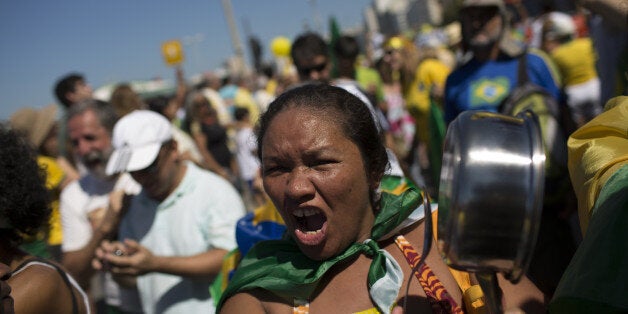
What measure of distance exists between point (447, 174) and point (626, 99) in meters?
0.70

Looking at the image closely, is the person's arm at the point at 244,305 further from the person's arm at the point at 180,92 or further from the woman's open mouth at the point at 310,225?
the person's arm at the point at 180,92

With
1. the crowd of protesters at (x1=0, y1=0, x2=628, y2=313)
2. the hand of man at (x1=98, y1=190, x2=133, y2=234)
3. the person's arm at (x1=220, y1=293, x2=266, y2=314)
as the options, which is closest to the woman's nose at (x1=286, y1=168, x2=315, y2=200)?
the person's arm at (x1=220, y1=293, x2=266, y2=314)

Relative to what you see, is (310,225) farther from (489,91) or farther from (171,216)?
(489,91)

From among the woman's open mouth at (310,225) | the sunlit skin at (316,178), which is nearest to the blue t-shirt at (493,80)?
the sunlit skin at (316,178)

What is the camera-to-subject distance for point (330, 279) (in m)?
1.80

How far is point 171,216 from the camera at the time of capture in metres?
2.96

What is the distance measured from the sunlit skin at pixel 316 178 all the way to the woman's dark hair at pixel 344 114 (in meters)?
0.03

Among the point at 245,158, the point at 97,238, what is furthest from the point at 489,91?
the point at 245,158

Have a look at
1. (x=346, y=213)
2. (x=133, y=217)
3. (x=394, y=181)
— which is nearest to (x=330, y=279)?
(x=346, y=213)

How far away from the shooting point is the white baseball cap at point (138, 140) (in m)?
2.90

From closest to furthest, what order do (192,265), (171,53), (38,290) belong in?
(38,290) < (192,265) < (171,53)

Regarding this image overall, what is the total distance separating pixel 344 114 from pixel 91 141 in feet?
7.34

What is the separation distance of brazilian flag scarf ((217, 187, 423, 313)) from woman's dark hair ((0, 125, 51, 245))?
836 millimetres

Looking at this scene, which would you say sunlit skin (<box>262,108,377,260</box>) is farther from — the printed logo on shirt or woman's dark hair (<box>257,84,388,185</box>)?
the printed logo on shirt
